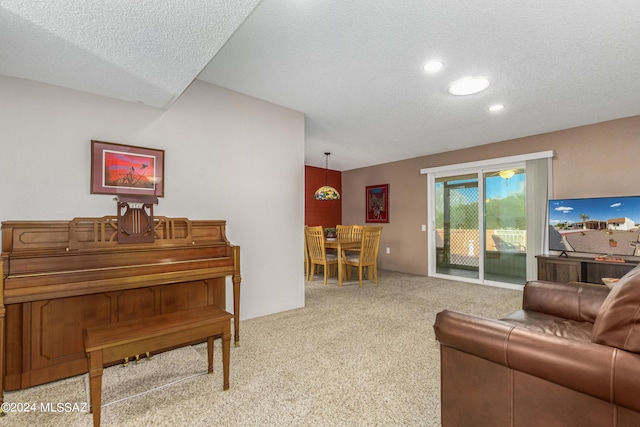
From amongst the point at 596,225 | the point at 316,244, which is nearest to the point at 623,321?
the point at 596,225

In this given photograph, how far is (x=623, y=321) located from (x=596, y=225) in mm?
3515

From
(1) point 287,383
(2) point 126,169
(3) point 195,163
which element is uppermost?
(3) point 195,163

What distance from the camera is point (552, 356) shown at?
1.06m

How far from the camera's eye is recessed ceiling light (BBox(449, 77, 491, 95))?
2.77m

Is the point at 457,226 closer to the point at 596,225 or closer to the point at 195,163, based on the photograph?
the point at 596,225

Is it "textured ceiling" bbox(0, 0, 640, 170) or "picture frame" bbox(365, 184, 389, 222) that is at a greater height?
"textured ceiling" bbox(0, 0, 640, 170)

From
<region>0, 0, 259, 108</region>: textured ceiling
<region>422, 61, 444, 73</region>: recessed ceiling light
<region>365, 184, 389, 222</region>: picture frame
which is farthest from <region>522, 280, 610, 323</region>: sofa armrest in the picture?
<region>365, 184, 389, 222</region>: picture frame

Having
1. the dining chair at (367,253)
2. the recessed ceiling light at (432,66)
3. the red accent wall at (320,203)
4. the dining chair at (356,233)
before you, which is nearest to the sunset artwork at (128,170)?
the recessed ceiling light at (432,66)

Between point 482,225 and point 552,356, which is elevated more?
point 482,225

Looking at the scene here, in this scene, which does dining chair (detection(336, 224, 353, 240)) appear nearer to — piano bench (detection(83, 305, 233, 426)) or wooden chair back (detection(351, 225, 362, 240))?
wooden chair back (detection(351, 225, 362, 240))

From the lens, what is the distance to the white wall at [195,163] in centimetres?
217

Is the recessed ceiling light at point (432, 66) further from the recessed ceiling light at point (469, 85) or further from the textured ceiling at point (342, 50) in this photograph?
the recessed ceiling light at point (469, 85)

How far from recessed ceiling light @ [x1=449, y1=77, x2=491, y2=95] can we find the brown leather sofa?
84.5 inches

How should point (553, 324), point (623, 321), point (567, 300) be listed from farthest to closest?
point (567, 300), point (553, 324), point (623, 321)
